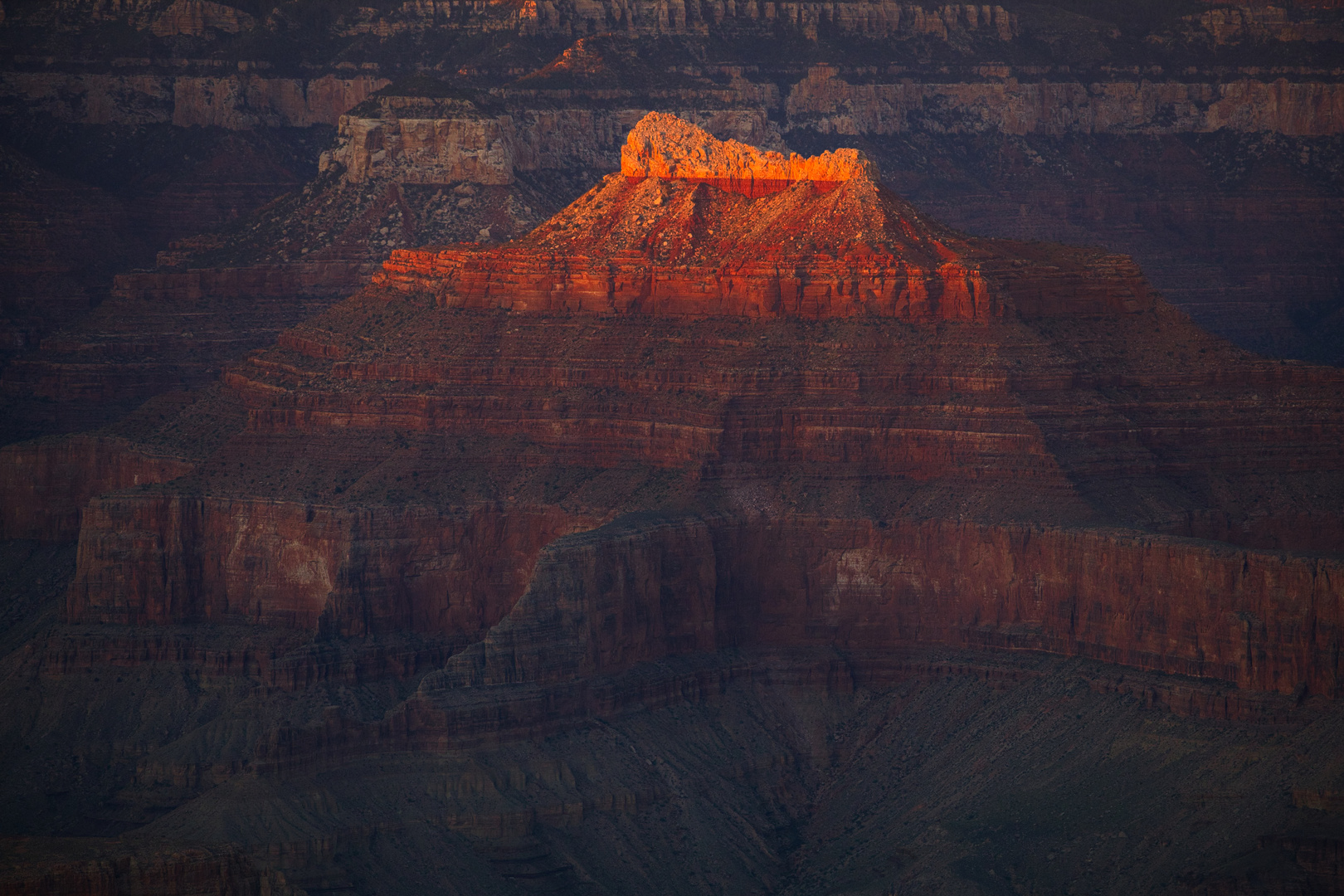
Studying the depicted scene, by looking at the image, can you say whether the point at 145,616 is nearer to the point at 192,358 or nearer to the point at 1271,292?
the point at 192,358

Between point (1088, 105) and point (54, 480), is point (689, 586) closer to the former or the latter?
point (54, 480)

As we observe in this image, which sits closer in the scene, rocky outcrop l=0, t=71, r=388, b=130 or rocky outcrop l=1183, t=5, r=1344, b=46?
rocky outcrop l=0, t=71, r=388, b=130

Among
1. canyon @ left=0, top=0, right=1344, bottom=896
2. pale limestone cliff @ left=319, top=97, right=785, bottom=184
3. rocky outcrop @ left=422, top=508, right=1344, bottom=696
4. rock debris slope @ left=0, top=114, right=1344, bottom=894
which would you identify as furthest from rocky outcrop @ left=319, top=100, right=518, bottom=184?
rocky outcrop @ left=422, top=508, right=1344, bottom=696

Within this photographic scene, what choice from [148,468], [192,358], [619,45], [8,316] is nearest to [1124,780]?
[148,468]

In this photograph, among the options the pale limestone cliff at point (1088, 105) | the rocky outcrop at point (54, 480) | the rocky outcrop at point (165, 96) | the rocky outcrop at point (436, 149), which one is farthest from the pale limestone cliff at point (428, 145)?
the rocky outcrop at point (54, 480)

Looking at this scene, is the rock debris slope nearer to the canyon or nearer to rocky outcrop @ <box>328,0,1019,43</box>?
the canyon

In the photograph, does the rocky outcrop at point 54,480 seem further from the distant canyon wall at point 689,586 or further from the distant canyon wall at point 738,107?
the distant canyon wall at point 738,107
